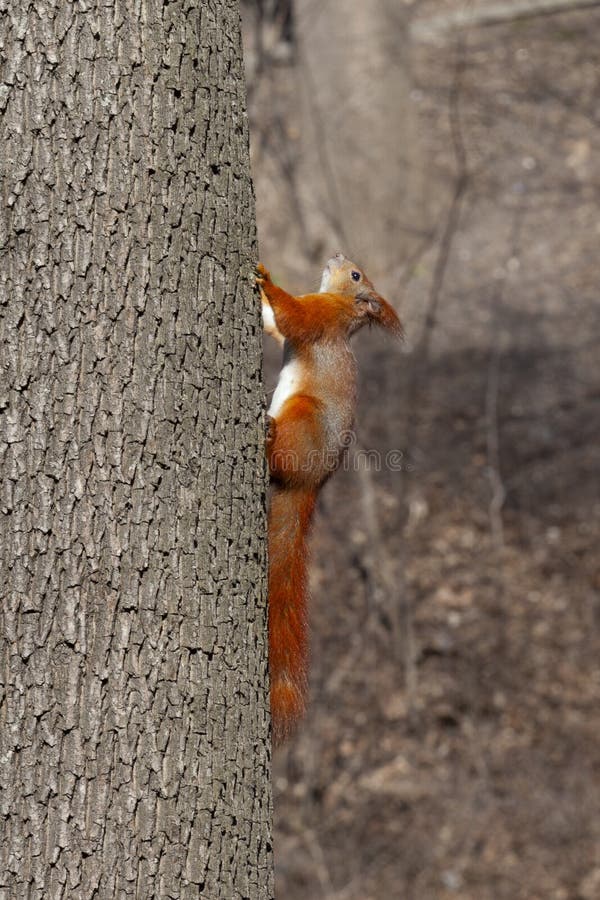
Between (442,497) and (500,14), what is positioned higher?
(500,14)

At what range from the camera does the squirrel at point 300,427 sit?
2.38m

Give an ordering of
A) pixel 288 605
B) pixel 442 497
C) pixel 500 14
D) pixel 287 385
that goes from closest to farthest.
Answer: pixel 288 605 < pixel 287 385 < pixel 442 497 < pixel 500 14

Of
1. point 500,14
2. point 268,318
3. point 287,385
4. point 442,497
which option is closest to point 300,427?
point 287,385

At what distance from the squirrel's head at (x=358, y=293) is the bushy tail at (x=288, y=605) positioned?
1043mm

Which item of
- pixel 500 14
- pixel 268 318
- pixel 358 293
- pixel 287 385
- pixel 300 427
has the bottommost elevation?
pixel 300 427

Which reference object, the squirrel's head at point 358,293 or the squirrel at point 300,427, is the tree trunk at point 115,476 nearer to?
the squirrel at point 300,427

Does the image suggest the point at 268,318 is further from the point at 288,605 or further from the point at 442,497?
the point at 442,497

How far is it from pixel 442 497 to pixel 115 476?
6.55 metres

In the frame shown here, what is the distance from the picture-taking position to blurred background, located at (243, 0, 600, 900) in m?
6.91

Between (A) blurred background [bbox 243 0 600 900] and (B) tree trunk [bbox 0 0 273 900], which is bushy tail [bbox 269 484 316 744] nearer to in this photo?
(B) tree trunk [bbox 0 0 273 900]

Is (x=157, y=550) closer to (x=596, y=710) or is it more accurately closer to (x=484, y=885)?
(x=484, y=885)

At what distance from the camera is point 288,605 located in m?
2.42

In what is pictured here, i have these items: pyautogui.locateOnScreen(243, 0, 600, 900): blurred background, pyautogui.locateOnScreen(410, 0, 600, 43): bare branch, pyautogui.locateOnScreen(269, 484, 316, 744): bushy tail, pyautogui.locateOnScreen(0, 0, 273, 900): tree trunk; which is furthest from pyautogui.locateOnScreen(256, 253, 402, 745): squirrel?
pyautogui.locateOnScreen(410, 0, 600, 43): bare branch

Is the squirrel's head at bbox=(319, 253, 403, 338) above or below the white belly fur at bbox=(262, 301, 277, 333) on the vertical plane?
above
